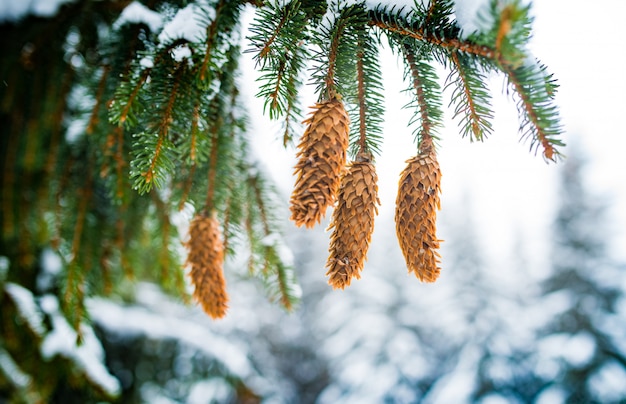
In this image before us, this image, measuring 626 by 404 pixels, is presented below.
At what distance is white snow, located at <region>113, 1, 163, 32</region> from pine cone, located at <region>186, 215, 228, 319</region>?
1.71ft

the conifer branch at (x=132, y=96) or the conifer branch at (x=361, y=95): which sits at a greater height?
the conifer branch at (x=361, y=95)

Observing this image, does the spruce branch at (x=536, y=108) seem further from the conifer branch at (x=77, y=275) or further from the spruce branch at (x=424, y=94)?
the conifer branch at (x=77, y=275)

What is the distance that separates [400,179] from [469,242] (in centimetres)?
830

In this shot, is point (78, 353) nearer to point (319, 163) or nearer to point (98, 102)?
point (98, 102)

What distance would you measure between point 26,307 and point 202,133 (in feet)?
4.07

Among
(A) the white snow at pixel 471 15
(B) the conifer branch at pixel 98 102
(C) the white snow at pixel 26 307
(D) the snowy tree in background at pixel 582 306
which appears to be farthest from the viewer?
(D) the snowy tree in background at pixel 582 306

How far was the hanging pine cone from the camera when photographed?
668mm

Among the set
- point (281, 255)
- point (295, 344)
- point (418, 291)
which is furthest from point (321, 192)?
point (295, 344)

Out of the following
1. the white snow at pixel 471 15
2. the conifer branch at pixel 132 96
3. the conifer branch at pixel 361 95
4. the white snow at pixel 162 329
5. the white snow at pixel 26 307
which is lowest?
the white snow at pixel 162 329

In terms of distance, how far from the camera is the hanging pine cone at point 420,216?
67 cm

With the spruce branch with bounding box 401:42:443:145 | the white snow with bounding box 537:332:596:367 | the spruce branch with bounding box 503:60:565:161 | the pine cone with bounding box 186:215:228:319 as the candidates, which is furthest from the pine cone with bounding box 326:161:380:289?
the white snow with bounding box 537:332:596:367

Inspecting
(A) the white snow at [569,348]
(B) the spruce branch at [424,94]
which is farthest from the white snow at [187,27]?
(A) the white snow at [569,348]

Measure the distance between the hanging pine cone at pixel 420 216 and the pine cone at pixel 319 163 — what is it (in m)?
0.12

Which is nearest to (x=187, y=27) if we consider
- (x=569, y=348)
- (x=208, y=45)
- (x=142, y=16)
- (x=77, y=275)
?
(x=208, y=45)
